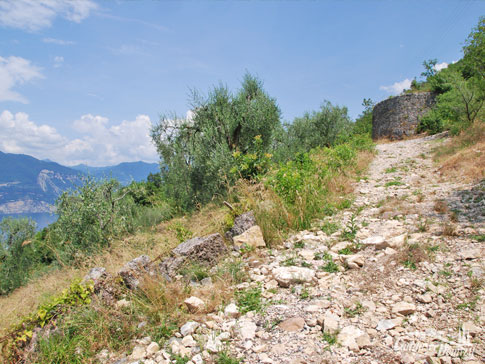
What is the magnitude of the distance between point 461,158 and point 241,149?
25.3 feet

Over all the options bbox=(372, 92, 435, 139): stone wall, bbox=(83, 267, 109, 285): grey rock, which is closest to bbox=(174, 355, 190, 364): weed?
bbox=(83, 267, 109, 285): grey rock

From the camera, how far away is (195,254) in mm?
4035

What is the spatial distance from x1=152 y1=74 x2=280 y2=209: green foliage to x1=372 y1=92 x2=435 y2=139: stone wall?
57.5 ft

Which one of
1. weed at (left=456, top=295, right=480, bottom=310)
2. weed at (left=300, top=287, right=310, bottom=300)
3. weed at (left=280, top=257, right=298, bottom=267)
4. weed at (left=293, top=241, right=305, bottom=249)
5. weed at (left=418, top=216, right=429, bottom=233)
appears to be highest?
weed at (left=418, top=216, right=429, bottom=233)

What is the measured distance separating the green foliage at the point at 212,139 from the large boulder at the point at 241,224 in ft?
15.3

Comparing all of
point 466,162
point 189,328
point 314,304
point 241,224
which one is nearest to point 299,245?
point 241,224

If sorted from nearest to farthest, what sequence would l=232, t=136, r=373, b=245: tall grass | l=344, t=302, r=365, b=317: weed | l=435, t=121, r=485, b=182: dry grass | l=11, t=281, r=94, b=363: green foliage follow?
l=344, t=302, r=365, b=317: weed < l=11, t=281, r=94, b=363: green foliage < l=232, t=136, r=373, b=245: tall grass < l=435, t=121, r=485, b=182: dry grass

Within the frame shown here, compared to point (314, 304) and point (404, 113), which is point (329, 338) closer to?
point (314, 304)

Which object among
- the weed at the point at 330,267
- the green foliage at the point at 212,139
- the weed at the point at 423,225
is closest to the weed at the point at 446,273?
the weed at the point at 330,267

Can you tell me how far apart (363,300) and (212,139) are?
907 centimetres

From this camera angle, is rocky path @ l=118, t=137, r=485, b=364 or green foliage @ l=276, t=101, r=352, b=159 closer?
rocky path @ l=118, t=137, r=485, b=364

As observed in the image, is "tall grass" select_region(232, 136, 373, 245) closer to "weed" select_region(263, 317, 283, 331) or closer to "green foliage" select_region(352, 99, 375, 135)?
"weed" select_region(263, 317, 283, 331)

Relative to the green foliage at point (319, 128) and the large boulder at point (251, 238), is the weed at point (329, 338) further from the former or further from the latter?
the green foliage at point (319, 128)

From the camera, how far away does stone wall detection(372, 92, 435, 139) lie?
23.4m
